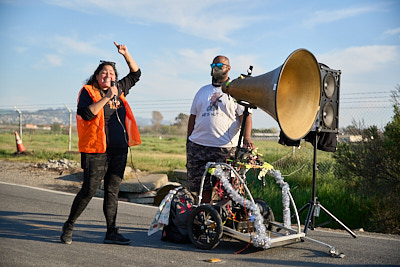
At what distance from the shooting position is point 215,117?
5.56m

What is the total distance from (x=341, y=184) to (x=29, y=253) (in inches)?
252

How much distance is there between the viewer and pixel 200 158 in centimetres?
559

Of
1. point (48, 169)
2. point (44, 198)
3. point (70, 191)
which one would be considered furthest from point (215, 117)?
point (48, 169)

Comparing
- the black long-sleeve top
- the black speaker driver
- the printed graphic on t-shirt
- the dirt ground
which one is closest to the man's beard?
the printed graphic on t-shirt

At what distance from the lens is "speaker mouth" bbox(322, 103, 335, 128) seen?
597 centimetres

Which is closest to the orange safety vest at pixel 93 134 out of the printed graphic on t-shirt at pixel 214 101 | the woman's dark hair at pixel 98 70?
the woman's dark hair at pixel 98 70

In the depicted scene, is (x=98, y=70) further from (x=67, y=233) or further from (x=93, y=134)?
(x=67, y=233)

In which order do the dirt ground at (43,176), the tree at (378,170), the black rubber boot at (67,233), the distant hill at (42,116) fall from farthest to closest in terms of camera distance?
the distant hill at (42,116) → the dirt ground at (43,176) → the tree at (378,170) → the black rubber boot at (67,233)

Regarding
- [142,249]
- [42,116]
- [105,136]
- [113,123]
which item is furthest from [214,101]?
[42,116]

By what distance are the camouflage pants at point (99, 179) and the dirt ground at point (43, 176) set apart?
5416 mm

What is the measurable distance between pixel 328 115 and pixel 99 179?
3.08 meters

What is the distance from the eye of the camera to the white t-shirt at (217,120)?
18.2 feet

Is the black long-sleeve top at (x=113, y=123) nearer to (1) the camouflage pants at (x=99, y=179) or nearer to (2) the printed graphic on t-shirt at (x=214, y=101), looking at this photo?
(1) the camouflage pants at (x=99, y=179)

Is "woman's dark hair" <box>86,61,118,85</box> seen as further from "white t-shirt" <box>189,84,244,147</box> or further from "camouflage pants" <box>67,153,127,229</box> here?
"white t-shirt" <box>189,84,244,147</box>
